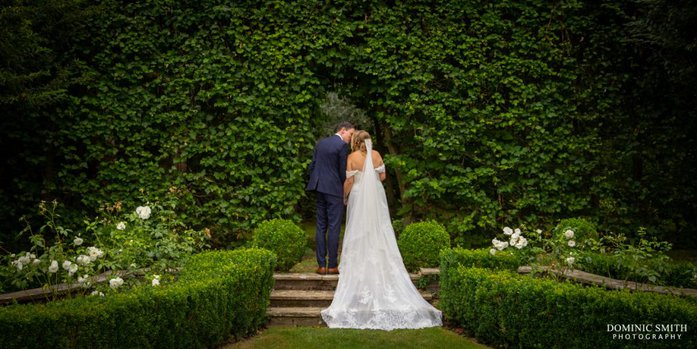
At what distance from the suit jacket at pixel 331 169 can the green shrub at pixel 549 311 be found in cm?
212

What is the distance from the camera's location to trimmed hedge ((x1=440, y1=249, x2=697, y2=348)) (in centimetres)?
398

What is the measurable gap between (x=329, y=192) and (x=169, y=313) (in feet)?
10.4

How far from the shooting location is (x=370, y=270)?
21.0ft

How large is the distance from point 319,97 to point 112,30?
11.9 ft

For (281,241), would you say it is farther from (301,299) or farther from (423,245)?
(423,245)

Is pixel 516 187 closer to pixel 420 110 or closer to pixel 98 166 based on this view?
pixel 420 110

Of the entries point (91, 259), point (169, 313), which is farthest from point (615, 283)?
point (91, 259)

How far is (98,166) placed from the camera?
8523 millimetres

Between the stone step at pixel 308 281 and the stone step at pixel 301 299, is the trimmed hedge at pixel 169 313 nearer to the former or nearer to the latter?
the stone step at pixel 301 299

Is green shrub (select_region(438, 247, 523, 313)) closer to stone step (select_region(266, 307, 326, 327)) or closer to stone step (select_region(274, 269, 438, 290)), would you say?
stone step (select_region(274, 269, 438, 290))

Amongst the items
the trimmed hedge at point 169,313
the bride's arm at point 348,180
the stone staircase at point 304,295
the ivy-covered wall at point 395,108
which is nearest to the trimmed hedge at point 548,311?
the stone staircase at point 304,295

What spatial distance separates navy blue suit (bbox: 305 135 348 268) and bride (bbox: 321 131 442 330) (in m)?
0.16

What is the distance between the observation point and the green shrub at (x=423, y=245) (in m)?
7.12

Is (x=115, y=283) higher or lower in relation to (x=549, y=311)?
higher
